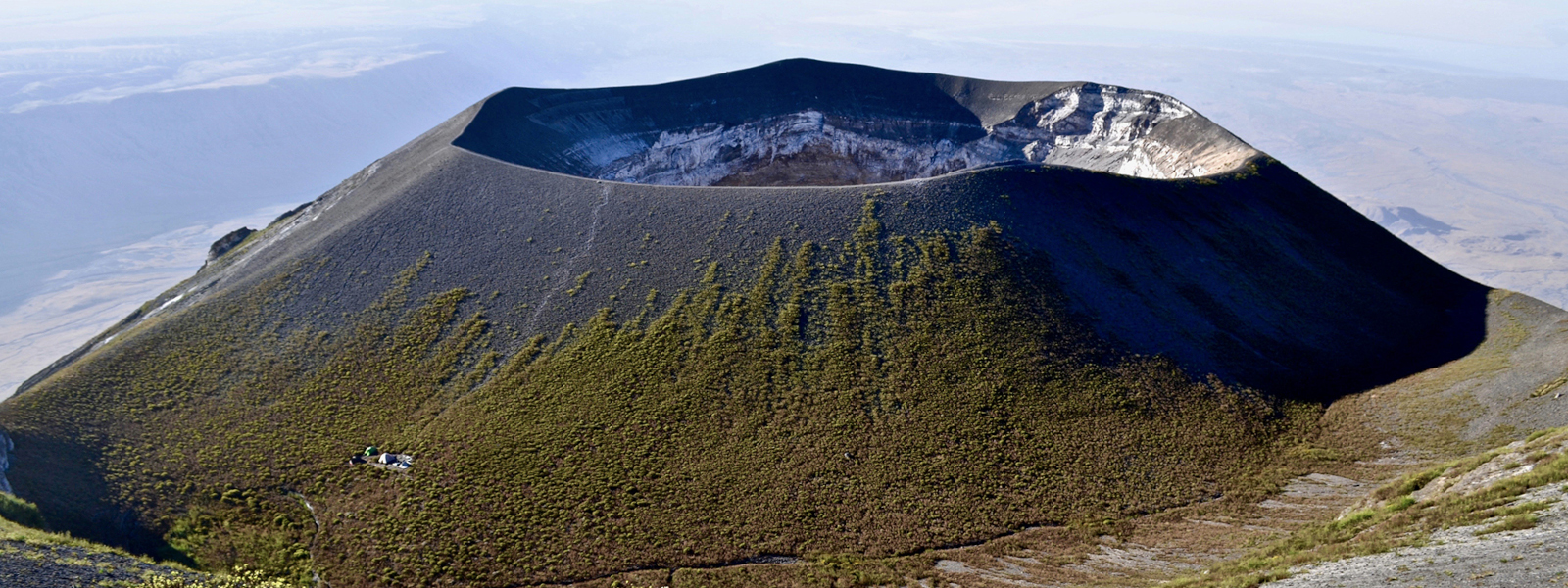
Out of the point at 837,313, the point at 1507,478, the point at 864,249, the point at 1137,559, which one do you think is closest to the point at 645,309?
the point at 837,313

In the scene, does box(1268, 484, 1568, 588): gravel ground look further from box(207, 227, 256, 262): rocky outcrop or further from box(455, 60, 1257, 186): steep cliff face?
box(207, 227, 256, 262): rocky outcrop

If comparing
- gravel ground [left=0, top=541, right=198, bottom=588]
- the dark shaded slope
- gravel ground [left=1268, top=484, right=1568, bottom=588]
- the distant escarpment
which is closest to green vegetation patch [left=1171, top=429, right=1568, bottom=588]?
gravel ground [left=1268, top=484, right=1568, bottom=588]

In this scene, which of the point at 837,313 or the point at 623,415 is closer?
the point at 623,415

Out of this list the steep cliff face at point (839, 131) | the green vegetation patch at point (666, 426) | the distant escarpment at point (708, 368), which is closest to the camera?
the green vegetation patch at point (666, 426)

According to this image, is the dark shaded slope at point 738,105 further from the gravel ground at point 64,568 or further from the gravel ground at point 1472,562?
the gravel ground at point 1472,562

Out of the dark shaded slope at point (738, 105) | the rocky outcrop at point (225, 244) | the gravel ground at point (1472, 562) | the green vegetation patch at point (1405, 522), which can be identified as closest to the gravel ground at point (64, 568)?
the green vegetation patch at point (1405, 522)

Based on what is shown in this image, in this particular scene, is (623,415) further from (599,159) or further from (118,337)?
(599,159)
